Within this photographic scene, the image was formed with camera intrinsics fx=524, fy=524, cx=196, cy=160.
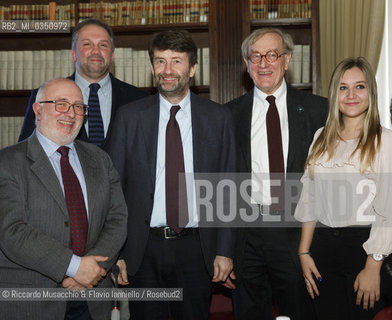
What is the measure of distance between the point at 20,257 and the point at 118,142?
0.79 meters

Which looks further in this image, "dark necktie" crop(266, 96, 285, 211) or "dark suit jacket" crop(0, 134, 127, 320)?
"dark necktie" crop(266, 96, 285, 211)

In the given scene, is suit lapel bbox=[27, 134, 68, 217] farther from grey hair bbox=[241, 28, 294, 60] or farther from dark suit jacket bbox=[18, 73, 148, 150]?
grey hair bbox=[241, 28, 294, 60]

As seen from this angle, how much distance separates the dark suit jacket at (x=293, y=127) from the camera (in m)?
2.82

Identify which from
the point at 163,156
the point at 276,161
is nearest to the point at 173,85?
the point at 163,156

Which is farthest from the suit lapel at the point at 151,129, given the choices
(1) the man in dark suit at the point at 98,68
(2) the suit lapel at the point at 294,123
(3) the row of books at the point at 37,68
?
(3) the row of books at the point at 37,68

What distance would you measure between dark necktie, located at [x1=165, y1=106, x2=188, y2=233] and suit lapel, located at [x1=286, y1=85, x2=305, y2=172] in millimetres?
593

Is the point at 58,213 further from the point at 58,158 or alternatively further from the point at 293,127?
the point at 293,127

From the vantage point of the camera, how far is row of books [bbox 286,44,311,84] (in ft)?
15.1

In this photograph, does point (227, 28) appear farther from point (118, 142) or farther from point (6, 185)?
point (6, 185)

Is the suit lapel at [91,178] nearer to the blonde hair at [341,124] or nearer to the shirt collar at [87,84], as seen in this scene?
the shirt collar at [87,84]

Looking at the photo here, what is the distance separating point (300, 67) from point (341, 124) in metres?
2.03

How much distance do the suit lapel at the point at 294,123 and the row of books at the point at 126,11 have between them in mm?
1961

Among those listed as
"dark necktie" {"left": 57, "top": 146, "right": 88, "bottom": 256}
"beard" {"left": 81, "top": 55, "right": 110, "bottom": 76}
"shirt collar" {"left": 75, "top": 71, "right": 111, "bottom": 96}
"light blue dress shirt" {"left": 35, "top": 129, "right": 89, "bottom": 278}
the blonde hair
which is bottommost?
"dark necktie" {"left": 57, "top": 146, "right": 88, "bottom": 256}

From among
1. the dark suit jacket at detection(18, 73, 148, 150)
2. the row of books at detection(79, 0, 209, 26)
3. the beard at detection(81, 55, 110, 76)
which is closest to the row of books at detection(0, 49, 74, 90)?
the row of books at detection(79, 0, 209, 26)
